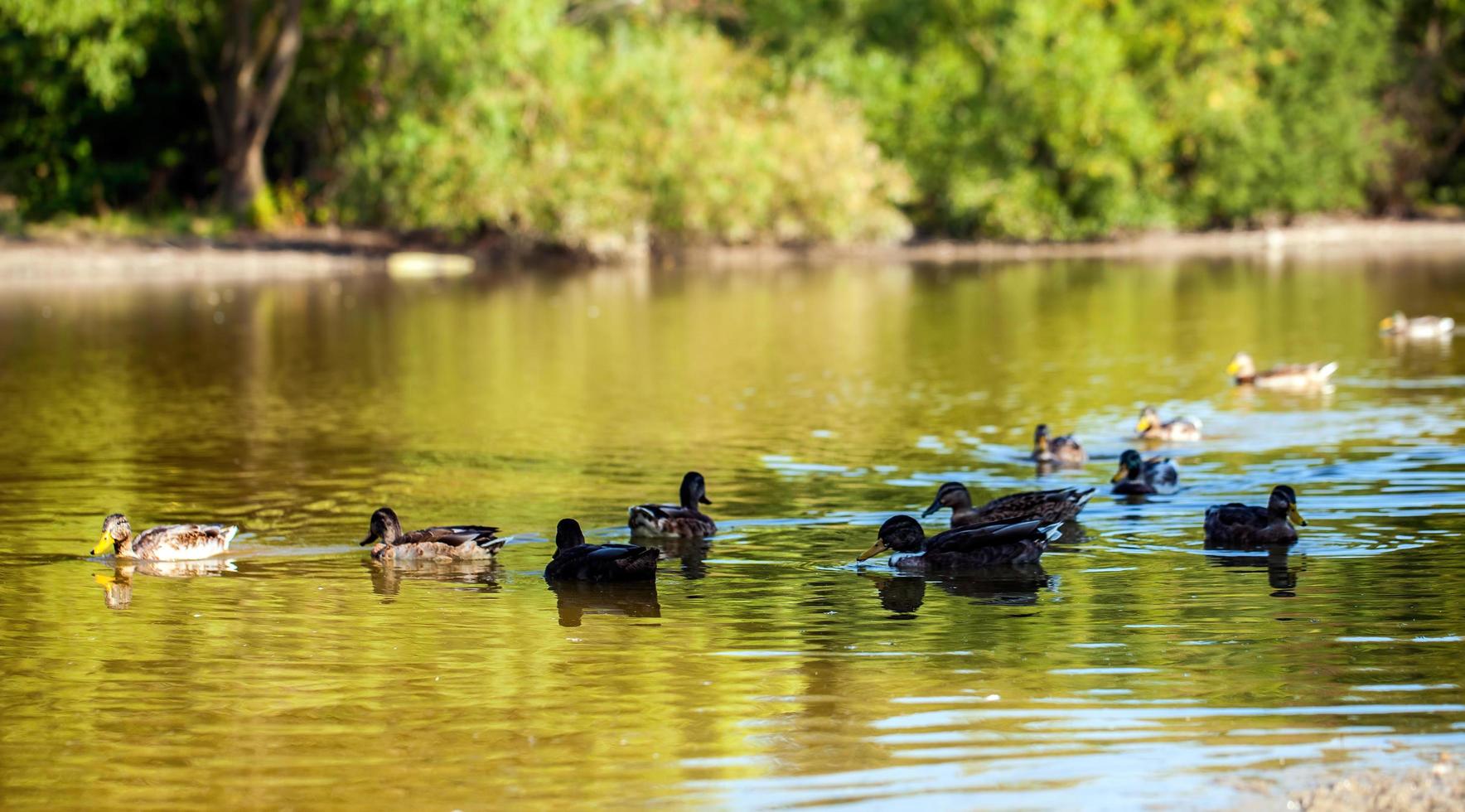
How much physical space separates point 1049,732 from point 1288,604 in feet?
11.2

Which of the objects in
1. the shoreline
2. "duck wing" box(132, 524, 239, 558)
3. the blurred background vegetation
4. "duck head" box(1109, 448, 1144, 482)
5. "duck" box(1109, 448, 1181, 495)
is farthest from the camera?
the blurred background vegetation

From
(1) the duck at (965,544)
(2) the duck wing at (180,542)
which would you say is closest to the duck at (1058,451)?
(1) the duck at (965,544)

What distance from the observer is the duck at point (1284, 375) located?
23156mm

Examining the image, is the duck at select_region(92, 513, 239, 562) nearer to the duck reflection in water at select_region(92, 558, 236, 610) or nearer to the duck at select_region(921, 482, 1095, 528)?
the duck reflection in water at select_region(92, 558, 236, 610)

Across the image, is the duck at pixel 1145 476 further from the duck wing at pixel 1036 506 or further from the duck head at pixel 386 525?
the duck head at pixel 386 525

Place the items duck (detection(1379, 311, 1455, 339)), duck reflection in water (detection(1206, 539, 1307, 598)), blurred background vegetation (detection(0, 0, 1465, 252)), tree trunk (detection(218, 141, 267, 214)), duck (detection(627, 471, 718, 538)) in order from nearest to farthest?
duck reflection in water (detection(1206, 539, 1307, 598)), duck (detection(627, 471, 718, 538)), duck (detection(1379, 311, 1455, 339)), blurred background vegetation (detection(0, 0, 1465, 252)), tree trunk (detection(218, 141, 267, 214))

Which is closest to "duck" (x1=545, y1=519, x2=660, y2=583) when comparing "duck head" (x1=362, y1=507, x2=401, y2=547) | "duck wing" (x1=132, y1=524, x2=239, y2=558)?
"duck head" (x1=362, y1=507, x2=401, y2=547)

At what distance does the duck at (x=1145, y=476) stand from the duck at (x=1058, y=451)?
58.7 inches

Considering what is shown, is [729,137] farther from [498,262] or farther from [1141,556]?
[1141,556]

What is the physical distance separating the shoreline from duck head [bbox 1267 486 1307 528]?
3757cm

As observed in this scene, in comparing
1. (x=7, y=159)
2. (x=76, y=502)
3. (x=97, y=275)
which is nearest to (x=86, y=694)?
(x=76, y=502)

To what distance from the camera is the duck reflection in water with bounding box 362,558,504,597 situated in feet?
42.8

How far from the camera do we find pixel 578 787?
839 cm

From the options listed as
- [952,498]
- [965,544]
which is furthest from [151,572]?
[952,498]
